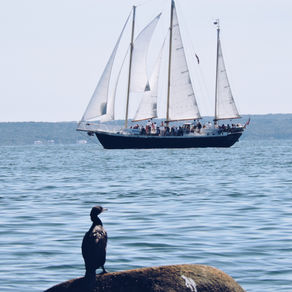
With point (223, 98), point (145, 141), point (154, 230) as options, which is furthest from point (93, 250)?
point (223, 98)

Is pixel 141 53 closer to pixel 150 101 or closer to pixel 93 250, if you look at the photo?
pixel 150 101

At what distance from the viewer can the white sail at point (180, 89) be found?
9762cm

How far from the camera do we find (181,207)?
25.6 m

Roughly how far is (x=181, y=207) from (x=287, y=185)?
1207 centimetres

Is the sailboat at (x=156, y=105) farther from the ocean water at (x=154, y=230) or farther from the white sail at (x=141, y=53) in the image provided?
the ocean water at (x=154, y=230)

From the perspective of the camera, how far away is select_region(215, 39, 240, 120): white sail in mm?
105125

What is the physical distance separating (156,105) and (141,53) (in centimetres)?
686

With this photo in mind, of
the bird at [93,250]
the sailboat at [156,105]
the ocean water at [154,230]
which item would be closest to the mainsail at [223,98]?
the sailboat at [156,105]

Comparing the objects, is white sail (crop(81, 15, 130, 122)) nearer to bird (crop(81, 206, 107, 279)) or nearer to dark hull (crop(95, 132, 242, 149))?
dark hull (crop(95, 132, 242, 149))

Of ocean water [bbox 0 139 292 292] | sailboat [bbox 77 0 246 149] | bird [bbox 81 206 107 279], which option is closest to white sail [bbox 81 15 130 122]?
sailboat [bbox 77 0 246 149]

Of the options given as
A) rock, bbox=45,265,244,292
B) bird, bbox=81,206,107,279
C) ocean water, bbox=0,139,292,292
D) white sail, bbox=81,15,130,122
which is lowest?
ocean water, bbox=0,139,292,292

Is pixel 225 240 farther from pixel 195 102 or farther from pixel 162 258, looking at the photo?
pixel 195 102

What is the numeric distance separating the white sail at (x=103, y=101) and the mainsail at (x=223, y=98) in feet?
60.2

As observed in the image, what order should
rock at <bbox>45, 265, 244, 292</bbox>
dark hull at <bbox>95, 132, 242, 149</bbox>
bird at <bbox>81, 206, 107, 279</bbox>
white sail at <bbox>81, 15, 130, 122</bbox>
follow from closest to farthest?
rock at <bbox>45, 265, 244, 292</bbox>
bird at <bbox>81, 206, 107, 279</bbox>
white sail at <bbox>81, 15, 130, 122</bbox>
dark hull at <bbox>95, 132, 242, 149</bbox>
